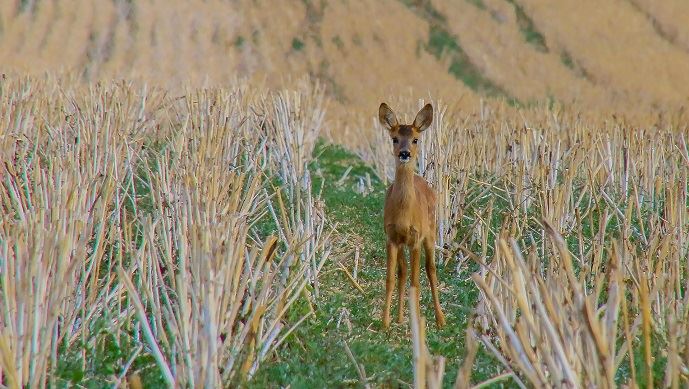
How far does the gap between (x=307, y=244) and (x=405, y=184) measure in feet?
2.38

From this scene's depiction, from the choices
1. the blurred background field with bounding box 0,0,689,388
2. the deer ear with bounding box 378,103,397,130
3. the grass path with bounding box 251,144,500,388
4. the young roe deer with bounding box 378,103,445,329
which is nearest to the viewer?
the blurred background field with bounding box 0,0,689,388

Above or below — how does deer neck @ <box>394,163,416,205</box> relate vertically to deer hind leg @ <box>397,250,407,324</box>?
above

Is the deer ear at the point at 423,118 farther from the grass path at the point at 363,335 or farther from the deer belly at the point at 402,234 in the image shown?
the grass path at the point at 363,335

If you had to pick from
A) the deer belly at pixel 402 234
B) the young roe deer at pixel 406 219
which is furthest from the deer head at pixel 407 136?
the deer belly at pixel 402 234

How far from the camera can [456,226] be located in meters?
7.82

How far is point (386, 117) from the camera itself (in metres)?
6.47

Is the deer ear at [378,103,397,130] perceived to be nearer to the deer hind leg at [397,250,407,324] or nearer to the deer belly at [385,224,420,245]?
the deer belly at [385,224,420,245]

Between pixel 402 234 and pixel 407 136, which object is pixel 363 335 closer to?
pixel 402 234

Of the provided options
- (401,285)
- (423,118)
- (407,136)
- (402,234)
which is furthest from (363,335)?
(423,118)

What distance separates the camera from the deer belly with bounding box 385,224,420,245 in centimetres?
604

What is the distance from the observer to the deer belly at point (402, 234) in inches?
238

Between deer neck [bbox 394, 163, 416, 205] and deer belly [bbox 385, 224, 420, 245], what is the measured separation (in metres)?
0.15

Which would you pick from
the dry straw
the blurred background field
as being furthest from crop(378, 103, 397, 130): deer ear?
the dry straw

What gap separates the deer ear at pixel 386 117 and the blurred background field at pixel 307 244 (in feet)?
1.93
